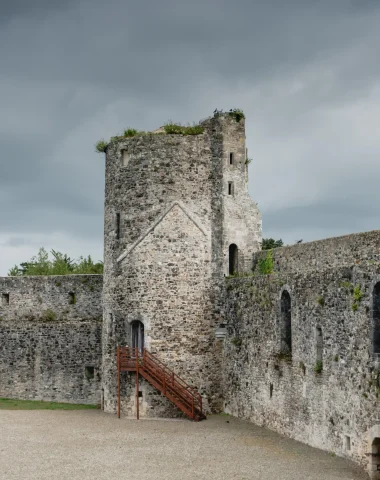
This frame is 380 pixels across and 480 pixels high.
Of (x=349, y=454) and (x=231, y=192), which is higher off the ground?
(x=231, y=192)

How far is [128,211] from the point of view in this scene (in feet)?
90.9

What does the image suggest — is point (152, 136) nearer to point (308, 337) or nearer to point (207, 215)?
point (207, 215)

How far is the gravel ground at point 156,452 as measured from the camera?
701 inches

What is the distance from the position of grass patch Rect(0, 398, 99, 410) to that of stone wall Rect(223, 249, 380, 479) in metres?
7.32

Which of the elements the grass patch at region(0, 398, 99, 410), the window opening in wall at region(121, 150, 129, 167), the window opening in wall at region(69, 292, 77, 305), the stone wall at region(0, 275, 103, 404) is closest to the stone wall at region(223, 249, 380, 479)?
the window opening in wall at region(121, 150, 129, 167)

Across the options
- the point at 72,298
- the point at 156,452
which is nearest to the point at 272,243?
the point at 72,298

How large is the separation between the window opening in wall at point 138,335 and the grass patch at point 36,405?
4.72 meters

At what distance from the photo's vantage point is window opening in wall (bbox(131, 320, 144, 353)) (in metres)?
27.1

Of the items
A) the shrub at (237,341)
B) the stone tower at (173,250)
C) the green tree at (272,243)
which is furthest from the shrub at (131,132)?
the green tree at (272,243)

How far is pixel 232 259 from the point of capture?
28.6 meters

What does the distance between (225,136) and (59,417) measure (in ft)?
39.2

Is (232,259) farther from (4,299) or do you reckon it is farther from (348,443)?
(4,299)

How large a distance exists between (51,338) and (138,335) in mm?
7317

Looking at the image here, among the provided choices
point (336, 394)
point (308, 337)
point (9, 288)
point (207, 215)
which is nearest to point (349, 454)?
point (336, 394)
